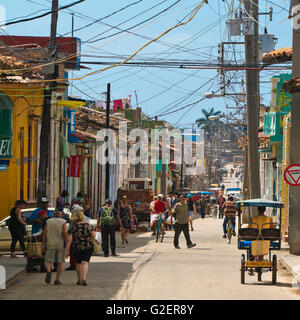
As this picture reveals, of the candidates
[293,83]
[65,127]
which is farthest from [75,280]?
[65,127]

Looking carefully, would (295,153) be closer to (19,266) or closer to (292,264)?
(292,264)

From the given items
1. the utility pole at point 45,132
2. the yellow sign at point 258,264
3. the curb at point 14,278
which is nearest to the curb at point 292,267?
the yellow sign at point 258,264

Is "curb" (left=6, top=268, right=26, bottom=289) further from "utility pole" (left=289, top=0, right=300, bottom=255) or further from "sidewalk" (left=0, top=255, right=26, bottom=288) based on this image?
"utility pole" (left=289, top=0, right=300, bottom=255)

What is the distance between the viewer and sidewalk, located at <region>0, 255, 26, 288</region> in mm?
16559

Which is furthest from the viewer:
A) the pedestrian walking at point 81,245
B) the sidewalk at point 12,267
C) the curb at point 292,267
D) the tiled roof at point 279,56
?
the tiled roof at point 279,56

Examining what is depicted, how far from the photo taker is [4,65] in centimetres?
2758

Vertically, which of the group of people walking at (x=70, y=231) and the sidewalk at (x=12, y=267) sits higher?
the group of people walking at (x=70, y=231)

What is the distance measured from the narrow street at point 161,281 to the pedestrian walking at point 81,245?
0.31m

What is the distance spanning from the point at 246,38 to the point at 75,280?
16.4 m

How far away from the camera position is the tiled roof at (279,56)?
94.3 feet

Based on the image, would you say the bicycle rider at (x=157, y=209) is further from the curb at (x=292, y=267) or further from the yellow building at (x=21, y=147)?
the curb at (x=292, y=267)

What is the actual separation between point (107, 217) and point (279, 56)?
401 inches

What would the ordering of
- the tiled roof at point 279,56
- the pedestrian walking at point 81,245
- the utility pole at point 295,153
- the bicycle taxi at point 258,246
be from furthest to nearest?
the tiled roof at point 279,56 → the utility pole at point 295,153 → the bicycle taxi at point 258,246 → the pedestrian walking at point 81,245
